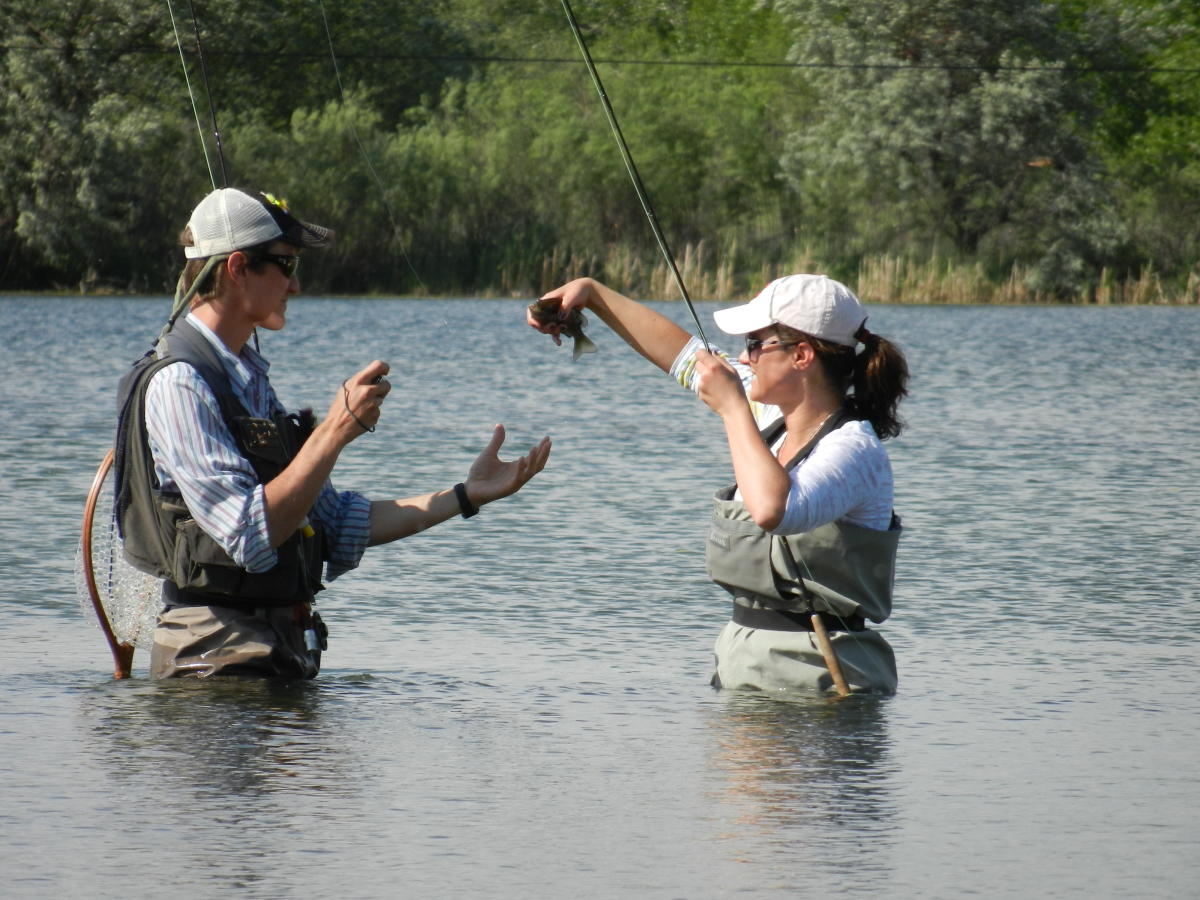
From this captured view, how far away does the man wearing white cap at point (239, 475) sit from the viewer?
4.58m

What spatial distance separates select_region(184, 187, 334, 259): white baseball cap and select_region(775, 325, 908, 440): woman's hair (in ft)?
3.83

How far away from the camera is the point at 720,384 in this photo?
4594 mm

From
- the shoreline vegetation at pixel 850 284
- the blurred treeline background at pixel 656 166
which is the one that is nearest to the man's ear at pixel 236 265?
the shoreline vegetation at pixel 850 284

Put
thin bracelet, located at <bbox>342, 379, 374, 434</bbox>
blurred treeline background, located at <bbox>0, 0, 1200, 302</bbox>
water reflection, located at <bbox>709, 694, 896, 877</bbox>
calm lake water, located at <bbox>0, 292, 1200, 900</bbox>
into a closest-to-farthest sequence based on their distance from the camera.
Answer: calm lake water, located at <bbox>0, 292, 1200, 900</bbox> < water reflection, located at <bbox>709, 694, 896, 877</bbox> < thin bracelet, located at <bbox>342, 379, 374, 434</bbox> < blurred treeline background, located at <bbox>0, 0, 1200, 302</bbox>

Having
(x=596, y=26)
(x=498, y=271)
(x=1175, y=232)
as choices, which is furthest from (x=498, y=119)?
(x=596, y=26)

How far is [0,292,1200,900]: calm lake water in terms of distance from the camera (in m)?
4.03

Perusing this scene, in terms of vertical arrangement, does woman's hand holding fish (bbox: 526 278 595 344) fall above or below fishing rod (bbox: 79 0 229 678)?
above

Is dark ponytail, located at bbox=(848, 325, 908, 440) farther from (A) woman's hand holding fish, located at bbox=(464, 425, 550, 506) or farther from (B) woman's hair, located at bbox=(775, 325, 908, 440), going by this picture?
(A) woman's hand holding fish, located at bbox=(464, 425, 550, 506)

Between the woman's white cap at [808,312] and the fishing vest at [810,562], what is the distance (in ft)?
0.67

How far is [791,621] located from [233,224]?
1.57 metres

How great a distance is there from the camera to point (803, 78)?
176ft

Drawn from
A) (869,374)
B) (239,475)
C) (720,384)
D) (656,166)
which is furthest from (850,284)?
(239,475)

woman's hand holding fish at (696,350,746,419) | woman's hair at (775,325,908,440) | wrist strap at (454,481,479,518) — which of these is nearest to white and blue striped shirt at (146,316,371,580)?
wrist strap at (454,481,479,518)

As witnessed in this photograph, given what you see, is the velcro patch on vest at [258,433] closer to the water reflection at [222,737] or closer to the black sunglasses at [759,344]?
the water reflection at [222,737]
